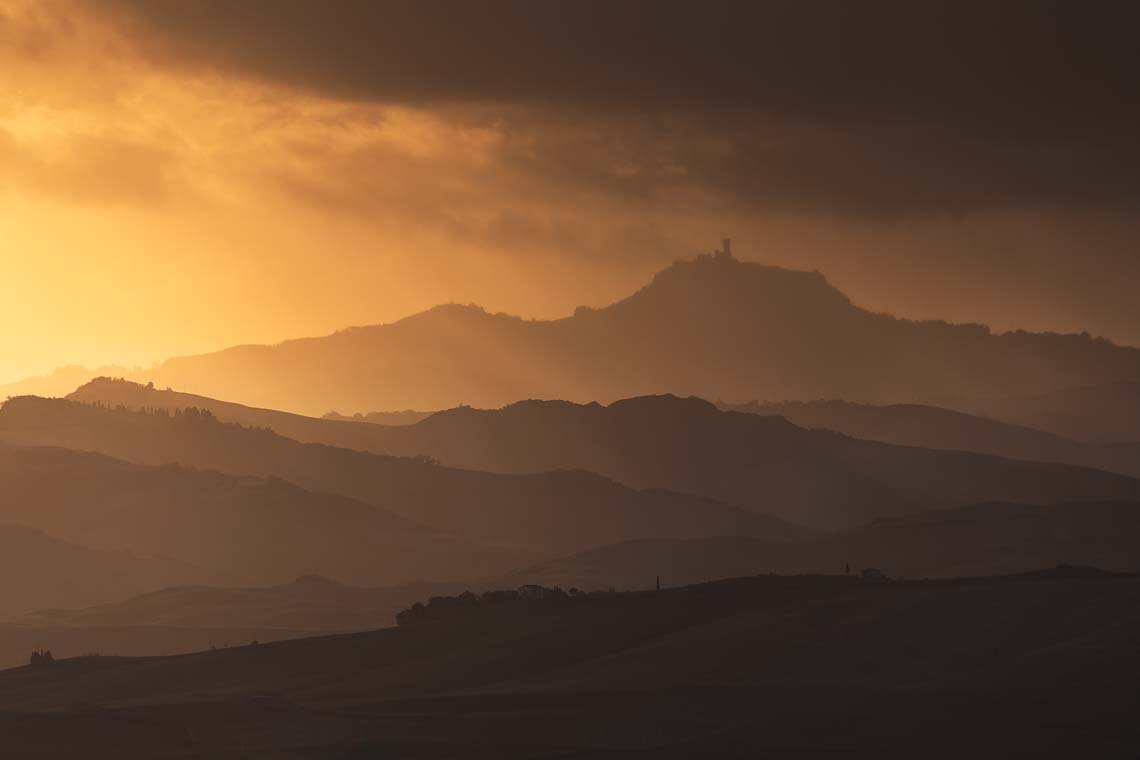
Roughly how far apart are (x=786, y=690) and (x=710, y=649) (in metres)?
13.7

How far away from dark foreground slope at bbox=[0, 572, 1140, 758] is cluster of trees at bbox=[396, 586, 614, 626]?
110cm

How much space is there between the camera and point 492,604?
10406 centimetres

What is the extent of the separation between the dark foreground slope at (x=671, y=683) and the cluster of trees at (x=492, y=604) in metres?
1.10

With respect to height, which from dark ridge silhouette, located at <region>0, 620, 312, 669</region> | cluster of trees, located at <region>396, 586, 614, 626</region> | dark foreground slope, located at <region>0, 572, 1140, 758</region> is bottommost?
dark foreground slope, located at <region>0, 572, 1140, 758</region>

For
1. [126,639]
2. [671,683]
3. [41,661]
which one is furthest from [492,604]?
[126,639]

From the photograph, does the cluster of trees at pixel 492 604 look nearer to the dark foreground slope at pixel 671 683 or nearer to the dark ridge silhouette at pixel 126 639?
the dark foreground slope at pixel 671 683

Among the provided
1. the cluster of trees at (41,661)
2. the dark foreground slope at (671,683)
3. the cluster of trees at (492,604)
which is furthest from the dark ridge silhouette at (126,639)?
the dark foreground slope at (671,683)

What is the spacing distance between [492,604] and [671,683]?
100 ft

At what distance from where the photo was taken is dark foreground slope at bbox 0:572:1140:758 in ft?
196

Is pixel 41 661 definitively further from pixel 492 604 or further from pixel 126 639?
pixel 126 639

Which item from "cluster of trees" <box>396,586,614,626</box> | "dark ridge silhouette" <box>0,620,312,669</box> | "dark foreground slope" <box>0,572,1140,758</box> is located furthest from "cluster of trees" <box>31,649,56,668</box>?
"dark ridge silhouette" <box>0,620,312,669</box>

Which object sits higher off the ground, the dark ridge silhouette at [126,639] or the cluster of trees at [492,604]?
the dark ridge silhouette at [126,639]

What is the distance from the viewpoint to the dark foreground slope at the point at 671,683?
59.8 meters

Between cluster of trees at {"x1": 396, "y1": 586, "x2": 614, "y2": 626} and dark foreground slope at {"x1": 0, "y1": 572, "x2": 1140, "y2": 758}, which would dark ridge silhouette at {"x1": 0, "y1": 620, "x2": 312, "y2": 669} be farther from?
dark foreground slope at {"x1": 0, "y1": 572, "x2": 1140, "y2": 758}
